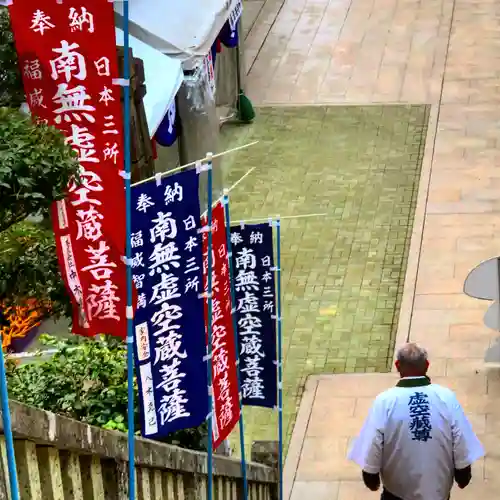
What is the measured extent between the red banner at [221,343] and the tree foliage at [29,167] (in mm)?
1585

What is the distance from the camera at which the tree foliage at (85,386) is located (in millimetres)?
6363

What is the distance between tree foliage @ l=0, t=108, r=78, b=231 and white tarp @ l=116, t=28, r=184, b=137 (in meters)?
5.98

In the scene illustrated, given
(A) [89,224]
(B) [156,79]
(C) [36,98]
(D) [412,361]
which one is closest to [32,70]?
(C) [36,98]

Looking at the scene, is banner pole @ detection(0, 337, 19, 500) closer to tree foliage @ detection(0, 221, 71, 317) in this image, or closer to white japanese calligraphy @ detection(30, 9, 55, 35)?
tree foliage @ detection(0, 221, 71, 317)

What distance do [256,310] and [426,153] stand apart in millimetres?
8514

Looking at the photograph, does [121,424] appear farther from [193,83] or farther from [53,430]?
[193,83]

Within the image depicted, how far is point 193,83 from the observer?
1253 cm

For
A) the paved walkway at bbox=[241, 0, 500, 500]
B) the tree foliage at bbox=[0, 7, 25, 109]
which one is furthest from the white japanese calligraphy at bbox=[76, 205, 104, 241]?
the paved walkway at bbox=[241, 0, 500, 500]

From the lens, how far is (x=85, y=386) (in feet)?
21.7

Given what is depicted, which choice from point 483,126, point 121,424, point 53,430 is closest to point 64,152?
point 53,430

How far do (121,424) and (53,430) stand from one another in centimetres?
216

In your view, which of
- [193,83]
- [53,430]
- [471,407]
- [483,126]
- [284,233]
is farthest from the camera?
[483,126]

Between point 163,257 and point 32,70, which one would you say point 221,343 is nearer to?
point 163,257

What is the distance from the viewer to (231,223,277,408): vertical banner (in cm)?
709
